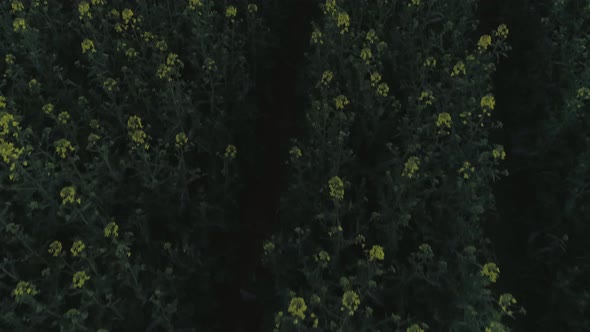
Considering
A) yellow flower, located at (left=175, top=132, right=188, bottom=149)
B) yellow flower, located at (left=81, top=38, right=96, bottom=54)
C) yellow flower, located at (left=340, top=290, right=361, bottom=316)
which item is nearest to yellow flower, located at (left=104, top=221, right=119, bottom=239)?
yellow flower, located at (left=175, top=132, right=188, bottom=149)

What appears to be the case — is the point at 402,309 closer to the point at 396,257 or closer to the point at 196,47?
the point at 396,257

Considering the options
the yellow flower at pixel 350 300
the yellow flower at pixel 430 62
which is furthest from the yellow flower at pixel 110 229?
the yellow flower at pixel 430 62

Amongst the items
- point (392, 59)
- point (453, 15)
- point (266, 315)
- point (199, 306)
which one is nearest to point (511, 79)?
point (453, 15)

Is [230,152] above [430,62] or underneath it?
underneath

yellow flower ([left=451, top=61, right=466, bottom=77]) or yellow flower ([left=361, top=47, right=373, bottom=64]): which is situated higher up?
yellow flower ([left=451, top=61, right=466, bottom=77])

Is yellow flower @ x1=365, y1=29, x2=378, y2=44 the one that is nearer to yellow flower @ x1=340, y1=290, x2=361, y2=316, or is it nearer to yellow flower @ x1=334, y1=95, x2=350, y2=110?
yellow flower @ x1=334, y1=95, x2=350, y2=110

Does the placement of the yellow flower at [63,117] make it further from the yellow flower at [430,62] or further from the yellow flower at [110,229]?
the yellow flower at [430,62]

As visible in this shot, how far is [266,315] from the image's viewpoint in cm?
421

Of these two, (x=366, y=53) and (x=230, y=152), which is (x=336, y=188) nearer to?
(x=230, y=152)

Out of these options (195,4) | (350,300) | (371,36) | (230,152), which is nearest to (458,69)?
(371,36)

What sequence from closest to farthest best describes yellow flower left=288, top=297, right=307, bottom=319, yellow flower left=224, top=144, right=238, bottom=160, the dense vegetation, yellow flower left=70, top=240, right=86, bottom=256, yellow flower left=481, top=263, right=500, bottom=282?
yellow flower left=288, top=297, right=307, bottom=319 < yellow flower left=481, top=263, right=500, bottom=282 < yellow flower left=70, top=240, right=86, bottom=256 < the dense vegetation < yellow flower left=224, top=144, right=238, bottom=160

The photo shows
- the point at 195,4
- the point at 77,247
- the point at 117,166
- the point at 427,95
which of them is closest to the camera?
the point at 77,247

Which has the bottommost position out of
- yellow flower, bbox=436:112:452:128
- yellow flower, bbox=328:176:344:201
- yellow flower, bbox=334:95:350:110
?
yellow flower, bbox=328:176:344:201

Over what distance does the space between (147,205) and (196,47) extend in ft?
5.63
